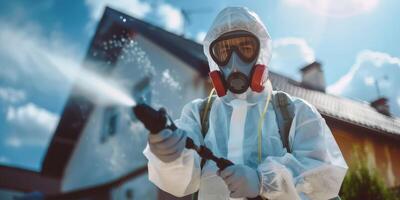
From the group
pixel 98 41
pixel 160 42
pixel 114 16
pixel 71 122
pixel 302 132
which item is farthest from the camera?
pixel 71 122

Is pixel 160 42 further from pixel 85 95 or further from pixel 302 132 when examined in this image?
pixel 302 132

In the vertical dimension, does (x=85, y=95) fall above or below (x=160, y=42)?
below

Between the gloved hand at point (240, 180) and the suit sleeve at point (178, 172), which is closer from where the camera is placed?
the gloved hand at point (240, 180)

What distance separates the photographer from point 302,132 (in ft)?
7.80

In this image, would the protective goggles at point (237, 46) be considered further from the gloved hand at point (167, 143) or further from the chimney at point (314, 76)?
the chimney at point (314, 76)

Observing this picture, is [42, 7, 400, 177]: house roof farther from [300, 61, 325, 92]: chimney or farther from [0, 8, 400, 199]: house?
[300, 61, 325, 92]: chimney

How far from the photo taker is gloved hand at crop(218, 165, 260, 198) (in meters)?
2.04

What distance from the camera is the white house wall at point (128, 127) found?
990cm

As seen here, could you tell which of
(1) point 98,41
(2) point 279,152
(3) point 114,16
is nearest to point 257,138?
(2) point 279,152

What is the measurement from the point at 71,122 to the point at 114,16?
16.3ft

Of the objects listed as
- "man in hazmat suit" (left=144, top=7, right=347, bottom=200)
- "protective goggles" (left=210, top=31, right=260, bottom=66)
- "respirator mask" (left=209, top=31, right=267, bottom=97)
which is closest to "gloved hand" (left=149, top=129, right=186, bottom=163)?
"man in hazmat suit" (left=144, top=7, right=347, bottom=200)

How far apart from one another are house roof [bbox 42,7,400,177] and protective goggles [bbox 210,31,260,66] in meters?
6.09

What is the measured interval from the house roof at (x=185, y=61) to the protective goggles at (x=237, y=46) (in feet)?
20.0

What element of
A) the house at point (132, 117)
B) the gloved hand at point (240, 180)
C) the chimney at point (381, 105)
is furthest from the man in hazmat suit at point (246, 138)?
the chimney at point (381, 105)
